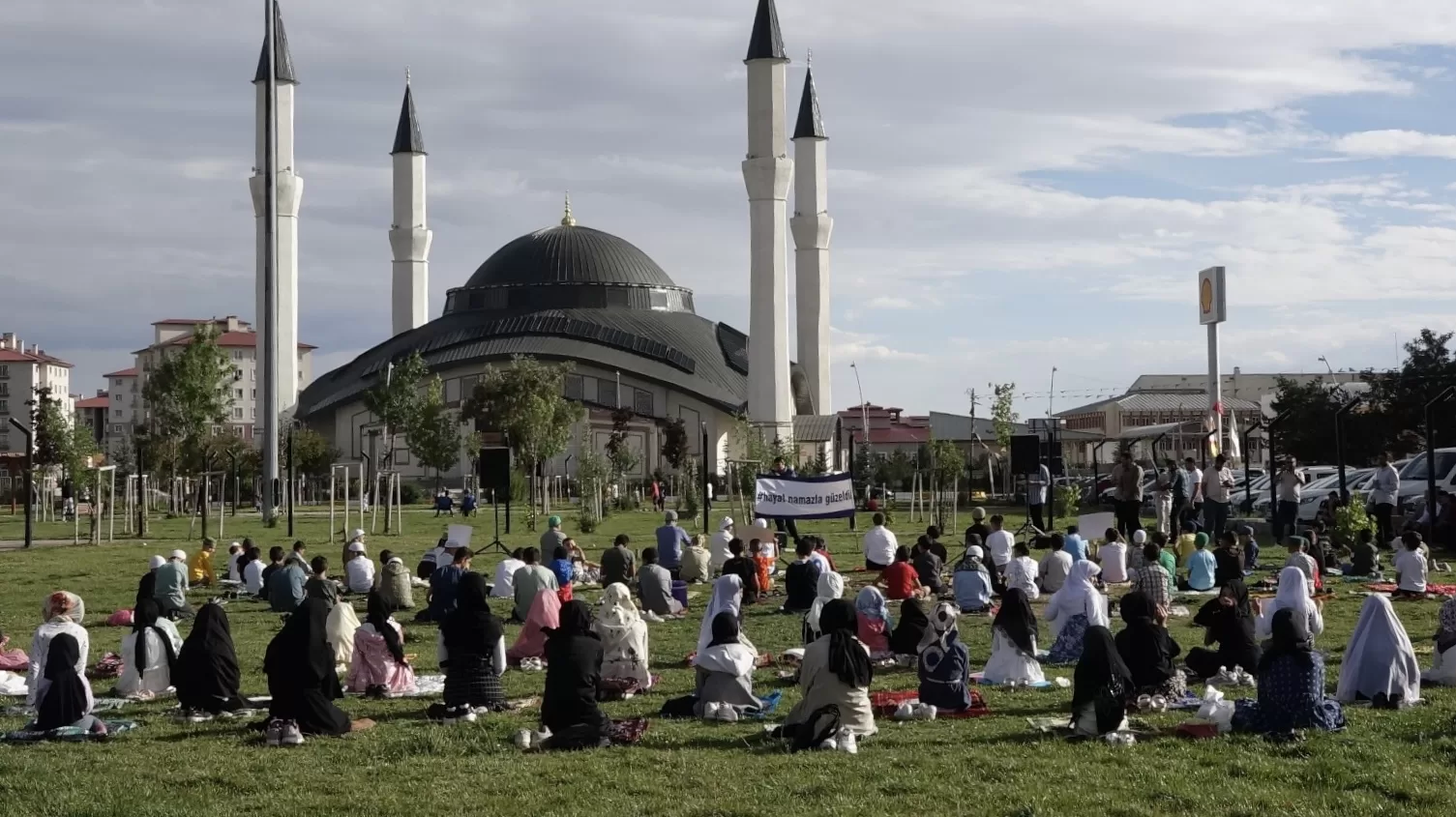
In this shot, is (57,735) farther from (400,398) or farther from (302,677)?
(400,398)

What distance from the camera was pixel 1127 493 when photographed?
2517 centimetres

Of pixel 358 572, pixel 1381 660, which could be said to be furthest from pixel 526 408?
pixel 1381 660

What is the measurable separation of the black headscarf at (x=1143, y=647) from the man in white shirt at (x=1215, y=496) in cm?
1396

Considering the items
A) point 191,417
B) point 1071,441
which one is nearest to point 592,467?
point 191,417

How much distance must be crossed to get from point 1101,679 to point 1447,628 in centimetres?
353

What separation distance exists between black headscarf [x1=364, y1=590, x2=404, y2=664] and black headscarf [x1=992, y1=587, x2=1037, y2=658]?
15.1ft

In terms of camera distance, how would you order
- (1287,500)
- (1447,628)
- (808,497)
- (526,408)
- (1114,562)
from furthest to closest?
(526,408) → (1287,500) → (808,497) → (1114,562) → (1447,628)

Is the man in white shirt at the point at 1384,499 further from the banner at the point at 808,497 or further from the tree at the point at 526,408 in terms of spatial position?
the tree at the point at 526,408

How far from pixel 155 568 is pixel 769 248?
46.4 m

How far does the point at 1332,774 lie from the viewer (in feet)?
29.2

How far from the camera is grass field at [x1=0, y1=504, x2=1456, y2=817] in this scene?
336 inches

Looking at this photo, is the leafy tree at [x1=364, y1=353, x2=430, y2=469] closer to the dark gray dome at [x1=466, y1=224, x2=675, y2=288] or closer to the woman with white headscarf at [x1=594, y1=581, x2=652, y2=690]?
the dark gray dome at [x1=466, y1=224, x2=675, y2=288]

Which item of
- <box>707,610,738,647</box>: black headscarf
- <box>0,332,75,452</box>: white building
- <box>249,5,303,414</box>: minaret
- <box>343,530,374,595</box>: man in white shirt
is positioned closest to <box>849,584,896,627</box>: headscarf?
<box>707,610,738,647</box>: black headscarf

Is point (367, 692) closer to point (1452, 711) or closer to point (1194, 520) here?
point (1452, 711)
